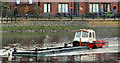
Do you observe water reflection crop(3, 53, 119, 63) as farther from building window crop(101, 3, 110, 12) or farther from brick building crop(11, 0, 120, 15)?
building window crop(101, 3, 110, 12)

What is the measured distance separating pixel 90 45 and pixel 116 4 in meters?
54.9

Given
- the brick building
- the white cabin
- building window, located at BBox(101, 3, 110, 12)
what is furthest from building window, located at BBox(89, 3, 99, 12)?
the white cabin

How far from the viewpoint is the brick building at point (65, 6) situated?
304ft

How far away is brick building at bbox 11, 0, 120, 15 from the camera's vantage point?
304ft

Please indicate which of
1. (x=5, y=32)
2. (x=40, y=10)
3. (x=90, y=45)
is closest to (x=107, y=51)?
(x=90, y=45)

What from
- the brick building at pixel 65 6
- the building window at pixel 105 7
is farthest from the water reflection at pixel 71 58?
the building window at pixel 105 7

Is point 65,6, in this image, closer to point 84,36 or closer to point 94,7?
point 94,7

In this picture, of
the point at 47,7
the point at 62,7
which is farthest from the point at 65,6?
the point at 47,7

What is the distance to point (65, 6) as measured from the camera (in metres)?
97.3

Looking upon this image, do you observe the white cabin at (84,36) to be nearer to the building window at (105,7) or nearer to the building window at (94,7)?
the building window at (94,7)

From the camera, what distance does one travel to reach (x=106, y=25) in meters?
84.1

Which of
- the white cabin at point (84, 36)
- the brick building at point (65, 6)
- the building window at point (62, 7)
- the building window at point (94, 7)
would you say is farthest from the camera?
the building window at point (94, 7)

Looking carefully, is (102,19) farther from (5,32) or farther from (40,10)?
(5,32)

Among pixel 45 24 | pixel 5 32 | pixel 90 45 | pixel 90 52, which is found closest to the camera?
pixel 90 52
